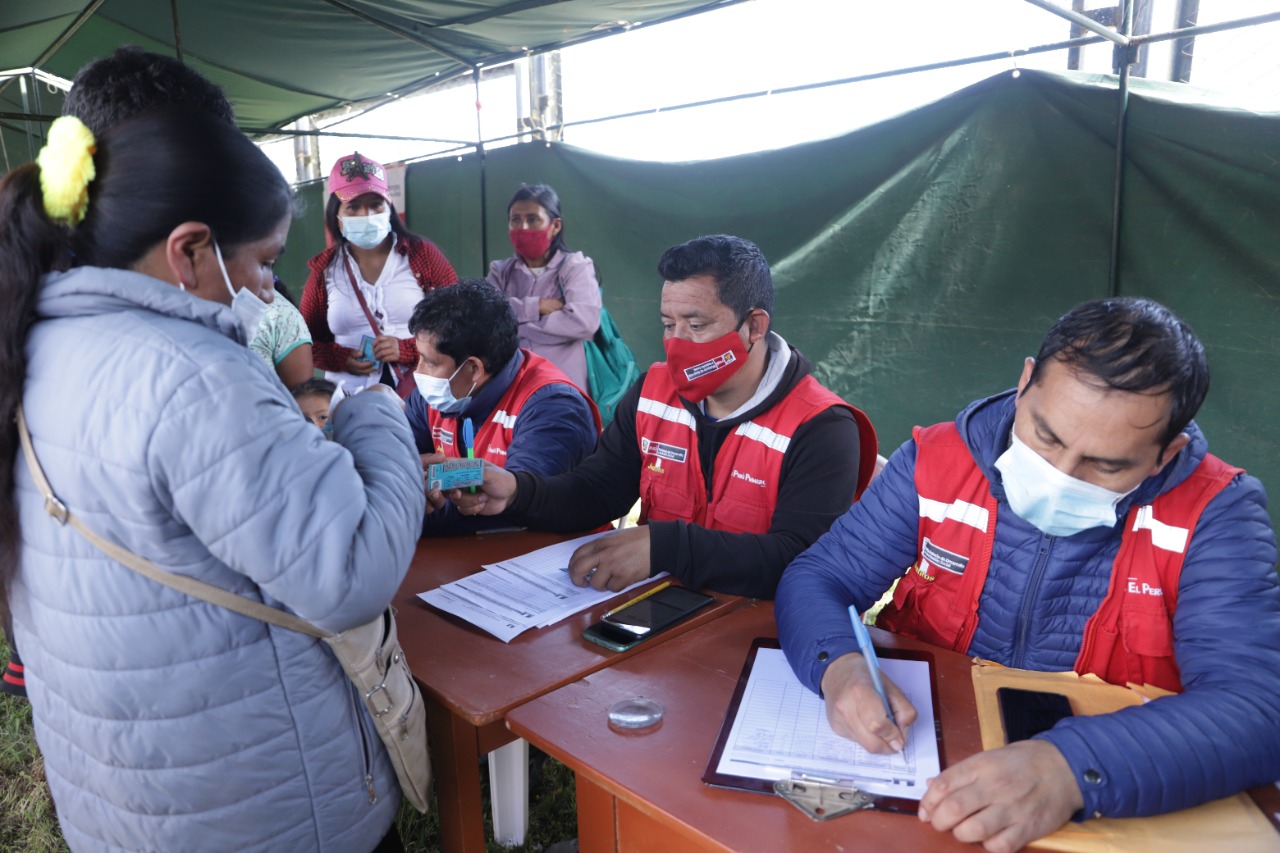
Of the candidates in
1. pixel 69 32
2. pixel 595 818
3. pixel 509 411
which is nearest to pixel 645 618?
pixel 595 818

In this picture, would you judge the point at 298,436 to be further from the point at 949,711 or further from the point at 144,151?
the point at 949,711

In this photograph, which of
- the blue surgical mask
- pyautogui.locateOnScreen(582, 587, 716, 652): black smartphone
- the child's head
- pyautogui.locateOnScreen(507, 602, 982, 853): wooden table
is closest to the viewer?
pyautogui.locateOnScreen(507, 602, 982, 853): wooden table

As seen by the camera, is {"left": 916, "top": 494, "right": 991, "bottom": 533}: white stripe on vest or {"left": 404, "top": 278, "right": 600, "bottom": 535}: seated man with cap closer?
{"left": 916, "top": 494, "right": 991, "bottom": 533}: white stripe on vest

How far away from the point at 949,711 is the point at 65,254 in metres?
1.31

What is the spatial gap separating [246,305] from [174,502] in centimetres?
30

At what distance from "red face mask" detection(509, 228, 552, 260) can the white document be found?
2.92m

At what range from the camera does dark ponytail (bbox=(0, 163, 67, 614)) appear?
3.01ft

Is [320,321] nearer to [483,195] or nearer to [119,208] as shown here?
[483,195]

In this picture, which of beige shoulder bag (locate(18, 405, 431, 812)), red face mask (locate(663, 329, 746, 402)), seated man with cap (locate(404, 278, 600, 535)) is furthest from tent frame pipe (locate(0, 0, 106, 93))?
beige shoulder bag (locate(18, 405, 431, 812))

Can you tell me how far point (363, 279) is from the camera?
11.5 feet

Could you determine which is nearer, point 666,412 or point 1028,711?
point 1028,711

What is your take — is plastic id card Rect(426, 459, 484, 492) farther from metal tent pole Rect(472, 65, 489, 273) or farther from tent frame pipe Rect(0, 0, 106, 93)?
tent frame pipe Rect(0, 0, 106, 93)

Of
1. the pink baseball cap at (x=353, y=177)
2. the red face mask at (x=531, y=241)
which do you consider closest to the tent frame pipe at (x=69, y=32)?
the pink baseball cap at (x=353, y=177)

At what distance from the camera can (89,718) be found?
999mm
